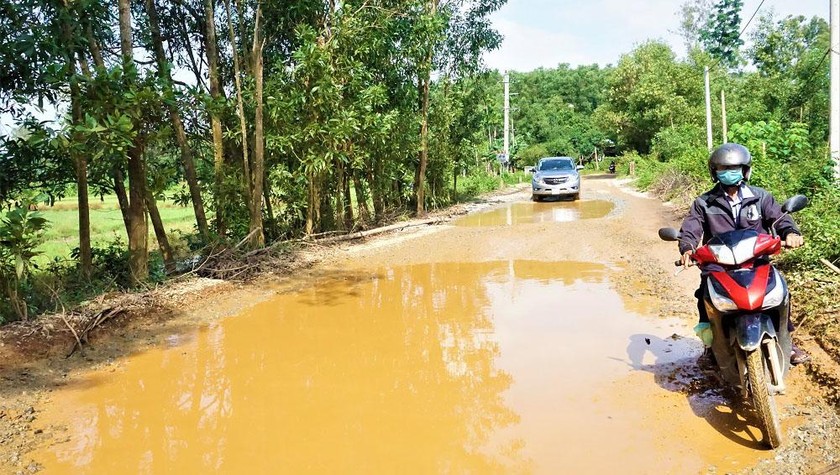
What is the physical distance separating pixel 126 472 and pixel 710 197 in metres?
4.27

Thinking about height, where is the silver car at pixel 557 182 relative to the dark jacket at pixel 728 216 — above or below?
above

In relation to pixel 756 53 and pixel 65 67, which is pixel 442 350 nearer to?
pixel 65 67

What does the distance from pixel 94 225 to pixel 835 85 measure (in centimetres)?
2112

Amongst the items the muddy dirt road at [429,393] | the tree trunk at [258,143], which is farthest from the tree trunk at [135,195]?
the tree trunk at [258,143]

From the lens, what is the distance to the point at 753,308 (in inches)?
140

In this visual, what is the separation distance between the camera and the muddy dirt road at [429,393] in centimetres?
365

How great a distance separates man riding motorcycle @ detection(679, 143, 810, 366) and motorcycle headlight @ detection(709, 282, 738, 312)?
0.56 feet

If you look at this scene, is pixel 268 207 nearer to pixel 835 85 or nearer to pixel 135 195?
pixel 135 195

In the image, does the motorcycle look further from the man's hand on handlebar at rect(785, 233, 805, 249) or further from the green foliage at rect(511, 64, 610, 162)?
the green foliage at rect(511, 64, 610, 162)

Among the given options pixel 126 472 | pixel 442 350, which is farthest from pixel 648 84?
pixel 126 472

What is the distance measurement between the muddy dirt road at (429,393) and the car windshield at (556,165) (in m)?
14.3

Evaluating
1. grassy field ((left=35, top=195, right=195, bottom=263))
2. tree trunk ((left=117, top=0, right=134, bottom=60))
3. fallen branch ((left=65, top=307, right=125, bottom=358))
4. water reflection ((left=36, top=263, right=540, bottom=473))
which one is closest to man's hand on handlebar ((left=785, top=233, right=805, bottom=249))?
water reflection ((left=36, top=263, right=540, bottom=473))

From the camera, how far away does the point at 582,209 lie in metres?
18.2

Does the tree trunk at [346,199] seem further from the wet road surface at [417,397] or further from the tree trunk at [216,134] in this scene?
the wet road surface at [417,397]
